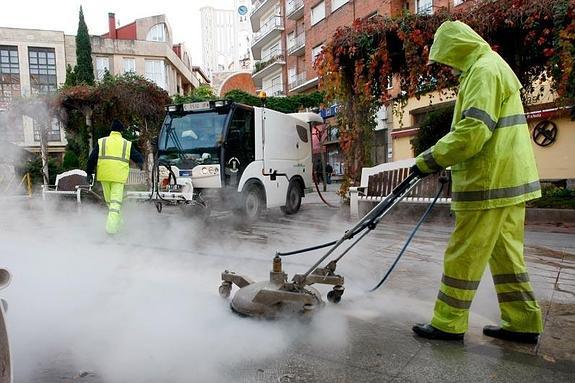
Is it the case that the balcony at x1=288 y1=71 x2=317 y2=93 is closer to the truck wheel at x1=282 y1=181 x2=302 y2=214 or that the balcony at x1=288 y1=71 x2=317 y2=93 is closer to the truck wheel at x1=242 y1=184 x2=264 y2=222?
the truck wheel at x1=282 y1=181 x2=302 y2=214

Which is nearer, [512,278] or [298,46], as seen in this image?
[512,278]

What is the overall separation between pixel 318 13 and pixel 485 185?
28.9 m

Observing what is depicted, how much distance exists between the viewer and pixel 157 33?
3881cm

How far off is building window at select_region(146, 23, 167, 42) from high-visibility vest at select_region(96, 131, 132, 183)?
36199 mm

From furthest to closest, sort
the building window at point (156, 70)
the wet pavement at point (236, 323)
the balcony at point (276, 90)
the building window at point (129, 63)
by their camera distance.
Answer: the building window at point (156, 70) → the building window at point (129, 63) → the balcony at point (276, 90) → the wet pavement at point (236, 323)

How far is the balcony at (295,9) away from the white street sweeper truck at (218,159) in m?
24.9

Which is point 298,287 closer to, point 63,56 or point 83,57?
point 83,57

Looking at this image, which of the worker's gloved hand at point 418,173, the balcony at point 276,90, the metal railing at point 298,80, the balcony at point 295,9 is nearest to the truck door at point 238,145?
the worker's gloved hand at point 418,173

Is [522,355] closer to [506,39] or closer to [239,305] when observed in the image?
[239,305]

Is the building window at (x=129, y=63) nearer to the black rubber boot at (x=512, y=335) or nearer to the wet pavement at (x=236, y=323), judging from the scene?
the wet pavement at (x=236, y=323)

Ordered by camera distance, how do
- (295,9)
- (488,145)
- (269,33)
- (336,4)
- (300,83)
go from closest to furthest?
(488,145)
(336,4)
(295,9)
(300,83)
(269,33)

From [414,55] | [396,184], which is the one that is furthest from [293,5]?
[396,184]

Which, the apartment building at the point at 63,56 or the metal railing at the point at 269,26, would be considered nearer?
the apartment building at the point at 63,56

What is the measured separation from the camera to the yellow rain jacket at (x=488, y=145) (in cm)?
230
